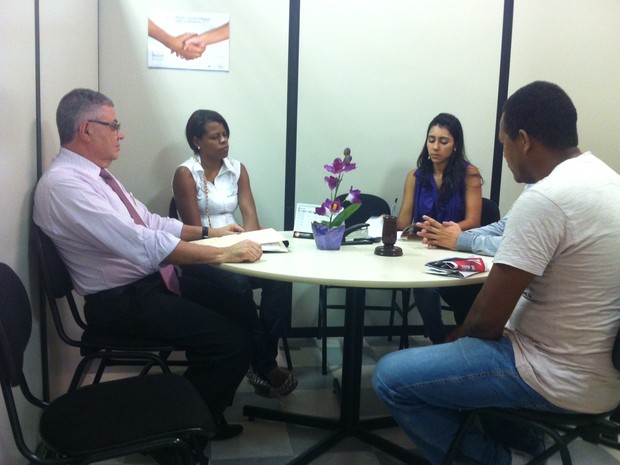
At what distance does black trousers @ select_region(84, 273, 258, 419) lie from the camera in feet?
6.06

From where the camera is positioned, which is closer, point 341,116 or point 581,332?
point 581,332

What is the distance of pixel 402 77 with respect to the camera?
327 cm

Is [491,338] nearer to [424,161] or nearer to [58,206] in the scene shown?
[58,206]

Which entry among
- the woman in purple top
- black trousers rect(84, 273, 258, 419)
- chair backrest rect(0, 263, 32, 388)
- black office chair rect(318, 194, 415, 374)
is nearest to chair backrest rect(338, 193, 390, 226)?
black office chair rect(318, 194, 415, 374)

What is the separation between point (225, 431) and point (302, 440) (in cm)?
32

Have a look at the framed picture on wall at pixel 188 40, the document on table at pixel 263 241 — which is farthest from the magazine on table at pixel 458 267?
the framed picture on wall at pixel 188 40

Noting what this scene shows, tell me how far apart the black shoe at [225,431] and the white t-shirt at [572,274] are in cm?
126

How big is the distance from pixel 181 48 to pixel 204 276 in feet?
4.54

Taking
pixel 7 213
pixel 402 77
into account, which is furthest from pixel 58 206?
pixel 402 77

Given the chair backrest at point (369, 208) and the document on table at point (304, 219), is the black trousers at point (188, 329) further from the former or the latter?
the chair backrest at point (369, 208)

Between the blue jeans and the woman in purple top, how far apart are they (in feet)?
4.37

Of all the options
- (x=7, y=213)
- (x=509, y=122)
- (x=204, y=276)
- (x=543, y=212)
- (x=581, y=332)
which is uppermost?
(x=509, y=122)

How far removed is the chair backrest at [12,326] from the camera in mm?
1168

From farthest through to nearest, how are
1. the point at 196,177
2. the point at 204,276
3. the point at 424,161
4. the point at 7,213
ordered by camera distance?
1. the point at 424,161
2. the point at 196,177
3. the point at 204,276
4. the point at 7,213
